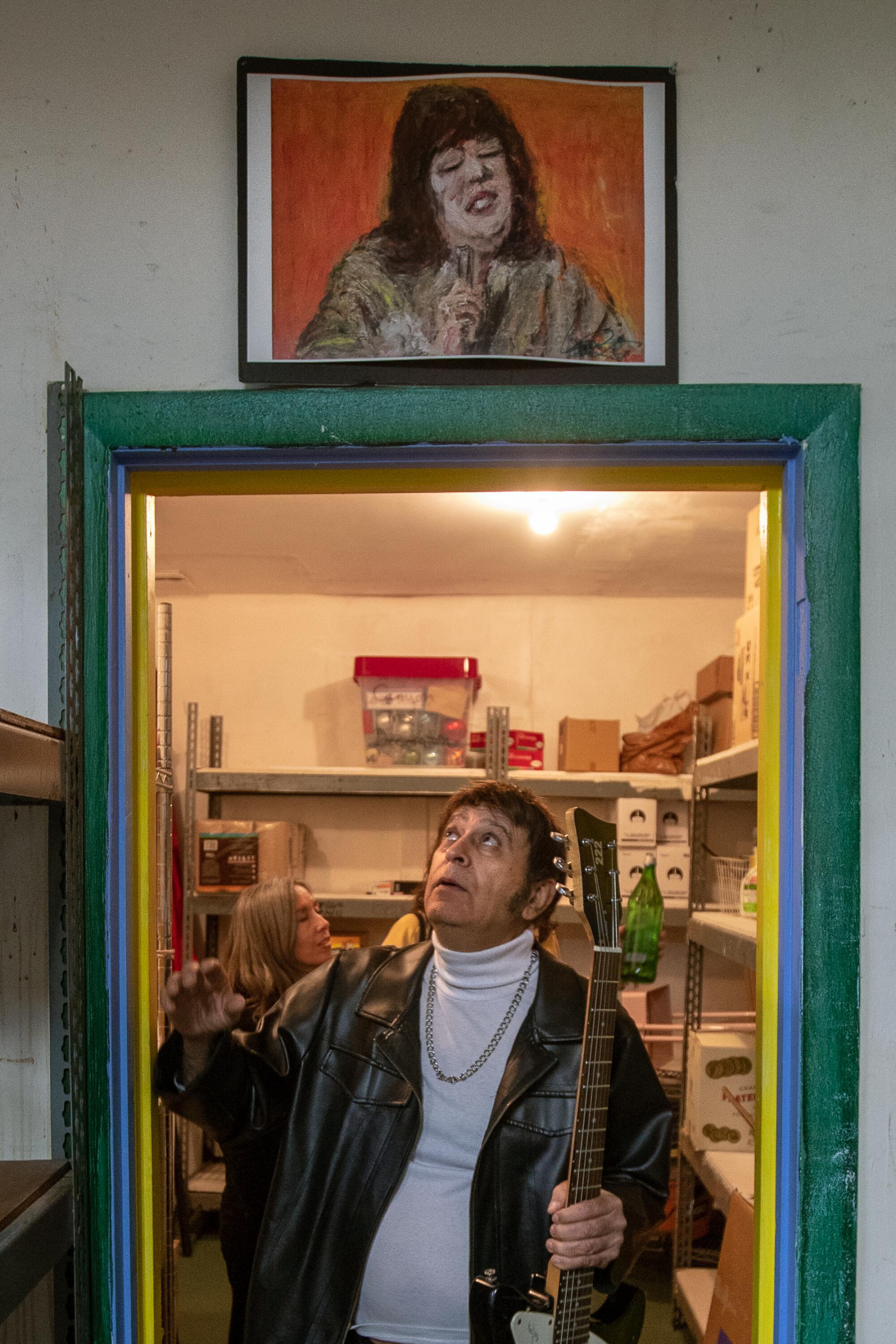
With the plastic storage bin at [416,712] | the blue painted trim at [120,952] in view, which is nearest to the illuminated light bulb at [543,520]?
the plastic storage bin at [416,712]

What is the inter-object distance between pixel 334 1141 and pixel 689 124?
1808mm

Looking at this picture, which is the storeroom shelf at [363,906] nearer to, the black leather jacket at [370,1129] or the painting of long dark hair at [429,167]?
the black leather jacket at [370,1129]

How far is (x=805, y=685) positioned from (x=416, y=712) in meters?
3.30

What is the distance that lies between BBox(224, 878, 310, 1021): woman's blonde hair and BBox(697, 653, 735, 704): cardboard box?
1.60 m

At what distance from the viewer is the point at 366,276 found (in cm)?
172

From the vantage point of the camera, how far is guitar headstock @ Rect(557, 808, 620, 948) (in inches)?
73.8

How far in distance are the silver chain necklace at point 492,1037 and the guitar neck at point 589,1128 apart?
25 cm

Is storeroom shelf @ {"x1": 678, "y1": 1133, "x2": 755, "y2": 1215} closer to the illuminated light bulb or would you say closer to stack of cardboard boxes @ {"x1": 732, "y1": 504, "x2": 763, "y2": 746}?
stack of cardboard boxes @ {"x1": 732, "y1": 504, "x2": 763, "y2": 746}

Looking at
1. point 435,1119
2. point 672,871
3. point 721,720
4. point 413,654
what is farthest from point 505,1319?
point 413,654

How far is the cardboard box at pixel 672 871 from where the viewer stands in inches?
186

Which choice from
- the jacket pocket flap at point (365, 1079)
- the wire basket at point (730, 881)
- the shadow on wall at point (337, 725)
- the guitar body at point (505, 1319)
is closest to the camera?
the guitar body at point (505, 1319)

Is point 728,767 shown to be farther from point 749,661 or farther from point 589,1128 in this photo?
point 589,1128

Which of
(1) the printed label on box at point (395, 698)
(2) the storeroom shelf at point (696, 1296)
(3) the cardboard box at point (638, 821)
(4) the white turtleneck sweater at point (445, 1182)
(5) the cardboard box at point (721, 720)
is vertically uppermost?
(1) the printed label on box at point (395, 698)

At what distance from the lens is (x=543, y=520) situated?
4.07m
